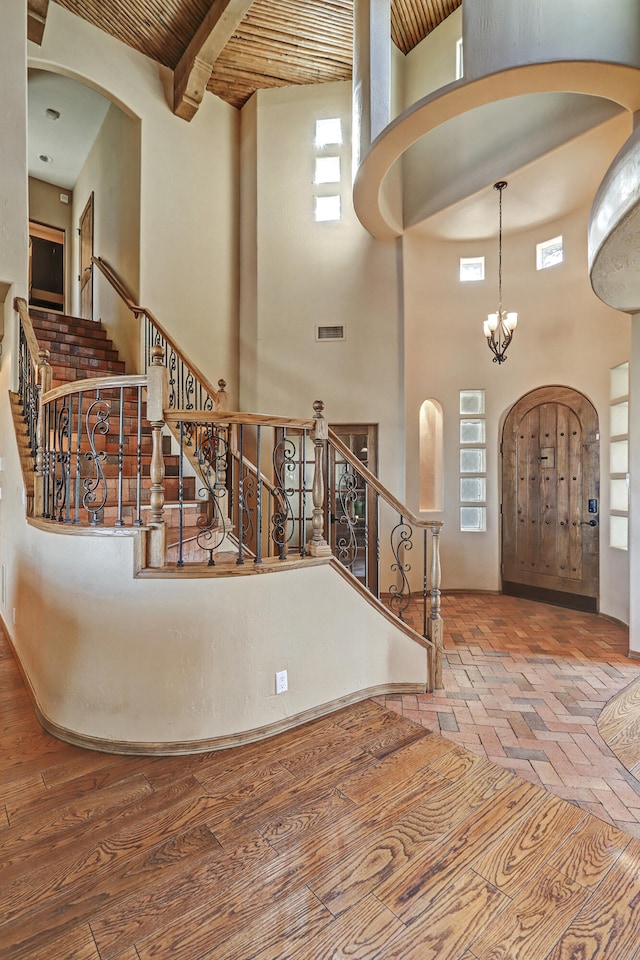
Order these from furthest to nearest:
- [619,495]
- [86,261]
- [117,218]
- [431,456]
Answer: [86,261]
[117,218]
[431,456]
[619,495]

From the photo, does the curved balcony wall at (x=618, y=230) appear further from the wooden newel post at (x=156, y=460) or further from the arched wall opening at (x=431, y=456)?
the arched wall opening at (x=431, y=456)

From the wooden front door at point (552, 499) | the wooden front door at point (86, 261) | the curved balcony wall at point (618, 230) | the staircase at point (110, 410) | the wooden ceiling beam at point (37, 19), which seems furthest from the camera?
the wooden front door at point (86, 261)

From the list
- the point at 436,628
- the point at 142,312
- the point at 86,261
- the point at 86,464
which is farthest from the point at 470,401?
the point at 86,261

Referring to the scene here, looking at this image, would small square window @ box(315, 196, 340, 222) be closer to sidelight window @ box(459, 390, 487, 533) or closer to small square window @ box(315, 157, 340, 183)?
small square window @ box(315, 157, 340, 183)

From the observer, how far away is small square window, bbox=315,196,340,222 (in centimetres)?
587

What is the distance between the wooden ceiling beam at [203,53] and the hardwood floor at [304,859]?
22.4 ft

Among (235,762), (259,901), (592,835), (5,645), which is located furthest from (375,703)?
(5,645)

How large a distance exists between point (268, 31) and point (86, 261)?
473 centimetres

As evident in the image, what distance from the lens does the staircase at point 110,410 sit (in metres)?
3.45

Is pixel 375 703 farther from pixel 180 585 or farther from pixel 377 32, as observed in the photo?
pixel 377 32

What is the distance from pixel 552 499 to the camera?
17.7 feet

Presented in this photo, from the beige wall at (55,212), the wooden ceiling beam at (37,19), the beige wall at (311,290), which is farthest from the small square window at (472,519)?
the beige wall at (55,212)

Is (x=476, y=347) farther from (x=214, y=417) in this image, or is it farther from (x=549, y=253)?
(x=214, y=417)

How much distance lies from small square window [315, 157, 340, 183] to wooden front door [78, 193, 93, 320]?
13.6 ft
